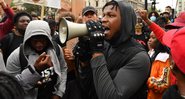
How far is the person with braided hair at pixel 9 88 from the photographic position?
4.30ft

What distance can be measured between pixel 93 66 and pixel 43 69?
32.1 inches

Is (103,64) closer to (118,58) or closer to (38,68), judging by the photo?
(118,58)

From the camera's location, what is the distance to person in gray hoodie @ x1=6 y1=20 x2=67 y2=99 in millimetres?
2887

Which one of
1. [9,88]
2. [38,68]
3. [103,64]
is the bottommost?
[38,68]

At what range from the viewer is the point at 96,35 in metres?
2.23

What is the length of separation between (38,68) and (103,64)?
2.71ft

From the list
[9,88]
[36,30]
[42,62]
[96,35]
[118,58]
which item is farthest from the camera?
[36,30]

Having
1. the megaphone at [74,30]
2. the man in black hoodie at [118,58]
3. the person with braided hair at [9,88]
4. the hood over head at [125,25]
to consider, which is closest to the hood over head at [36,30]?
the megaphone at [74,30]

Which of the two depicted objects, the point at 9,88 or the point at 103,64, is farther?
the point at 103,64

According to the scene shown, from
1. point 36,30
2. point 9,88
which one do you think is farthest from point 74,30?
point 9,88

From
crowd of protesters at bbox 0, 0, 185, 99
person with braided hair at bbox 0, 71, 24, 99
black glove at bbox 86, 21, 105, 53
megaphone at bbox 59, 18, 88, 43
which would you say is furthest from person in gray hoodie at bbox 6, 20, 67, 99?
person with braided hair at bbox 0, 71, 24, 99

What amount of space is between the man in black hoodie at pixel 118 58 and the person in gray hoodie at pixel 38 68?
0.72 m

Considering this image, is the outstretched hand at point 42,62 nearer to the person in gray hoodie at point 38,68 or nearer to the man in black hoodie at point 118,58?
the person in gray hoodie at point 38,68

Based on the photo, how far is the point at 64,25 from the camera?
2.63 m
